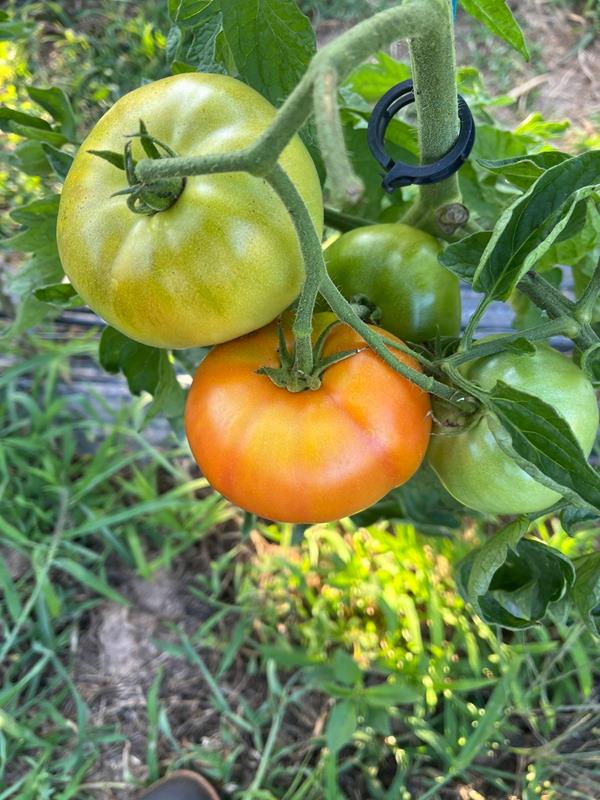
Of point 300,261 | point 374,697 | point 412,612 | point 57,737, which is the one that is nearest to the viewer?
point 300,261

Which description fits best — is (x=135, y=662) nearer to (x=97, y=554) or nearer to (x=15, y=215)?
(x=97, y=554)

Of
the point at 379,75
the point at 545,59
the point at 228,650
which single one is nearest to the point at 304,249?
the point at 379,75

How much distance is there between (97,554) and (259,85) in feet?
5.07

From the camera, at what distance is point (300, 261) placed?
1.88 ft

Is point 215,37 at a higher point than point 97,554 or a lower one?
higher

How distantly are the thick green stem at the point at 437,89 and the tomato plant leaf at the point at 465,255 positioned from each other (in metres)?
0.10

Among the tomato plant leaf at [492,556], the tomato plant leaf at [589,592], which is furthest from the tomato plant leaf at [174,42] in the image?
the tomato plant leaf at [589,592]

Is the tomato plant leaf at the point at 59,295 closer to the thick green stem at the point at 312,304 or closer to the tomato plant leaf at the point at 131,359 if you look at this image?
the tomato plant leaf at the point at 131,359

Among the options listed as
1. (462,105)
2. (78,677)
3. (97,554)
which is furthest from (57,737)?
(462,105)

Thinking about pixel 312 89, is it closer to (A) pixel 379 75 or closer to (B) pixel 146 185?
(B) pixel 146 185

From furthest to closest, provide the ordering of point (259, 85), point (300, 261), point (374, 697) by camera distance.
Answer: point (374, 697) → point (259, 85) → point (300, 261)

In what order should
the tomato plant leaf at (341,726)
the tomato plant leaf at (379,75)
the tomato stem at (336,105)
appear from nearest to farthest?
the tomato stem at (336,105), the tomato plant leaf at (379,75), the tomato plant leaf at (341,726)

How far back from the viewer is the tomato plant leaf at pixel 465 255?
0.63 metres

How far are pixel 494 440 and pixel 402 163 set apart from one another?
29 cm
